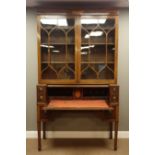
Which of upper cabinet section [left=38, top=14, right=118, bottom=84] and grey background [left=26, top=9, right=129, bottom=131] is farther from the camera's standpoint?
grey background [left=26, top=9, right=129, bottom=131]

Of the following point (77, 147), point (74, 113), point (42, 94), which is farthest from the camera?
point (74, 113)

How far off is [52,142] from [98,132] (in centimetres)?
84

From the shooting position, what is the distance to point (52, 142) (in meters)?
3.48

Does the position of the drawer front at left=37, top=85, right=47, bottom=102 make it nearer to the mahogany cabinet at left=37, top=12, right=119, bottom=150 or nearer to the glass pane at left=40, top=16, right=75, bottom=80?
the mahogany cabinet at left=37, top=12, right=119, bottom=150

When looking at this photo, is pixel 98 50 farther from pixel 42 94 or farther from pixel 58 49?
pixel 42 94

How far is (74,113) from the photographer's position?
11.9 ft

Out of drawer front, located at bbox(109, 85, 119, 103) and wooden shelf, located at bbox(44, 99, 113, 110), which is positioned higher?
drawer front, located at bbox(109, 85, 119, 103)

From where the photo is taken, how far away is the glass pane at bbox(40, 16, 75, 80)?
3.21 m

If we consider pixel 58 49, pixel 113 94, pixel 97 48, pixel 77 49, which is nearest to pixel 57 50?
pixel 58 49

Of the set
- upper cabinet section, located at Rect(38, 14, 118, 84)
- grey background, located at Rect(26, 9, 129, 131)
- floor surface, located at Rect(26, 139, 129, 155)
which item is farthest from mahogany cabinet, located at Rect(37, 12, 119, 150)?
grey background, located at Rect(26, 9, 129, 131)

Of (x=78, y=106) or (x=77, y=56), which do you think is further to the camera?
(x=77, y=56)

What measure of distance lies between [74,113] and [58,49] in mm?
1178
